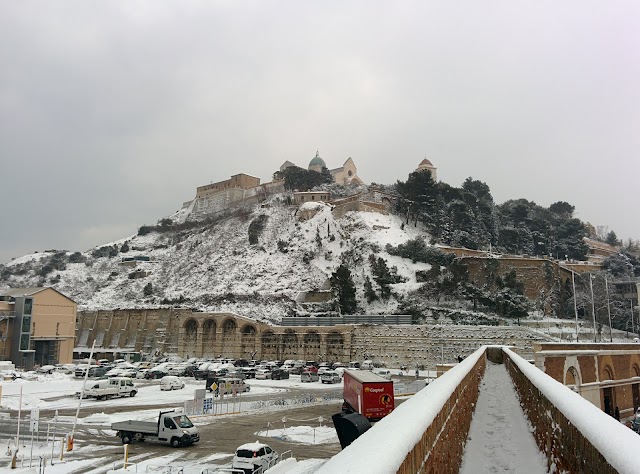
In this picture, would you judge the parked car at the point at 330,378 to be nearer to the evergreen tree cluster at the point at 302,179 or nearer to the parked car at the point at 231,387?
the parked car at the point at 231,387

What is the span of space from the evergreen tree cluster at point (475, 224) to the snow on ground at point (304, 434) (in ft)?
172

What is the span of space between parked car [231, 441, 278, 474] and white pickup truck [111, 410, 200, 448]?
3829 millimetres

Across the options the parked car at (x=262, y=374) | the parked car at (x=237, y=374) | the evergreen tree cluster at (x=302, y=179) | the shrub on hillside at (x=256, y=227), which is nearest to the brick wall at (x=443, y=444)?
the parked car at (x=237, y=374)

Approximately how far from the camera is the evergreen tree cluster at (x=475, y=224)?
239 feet

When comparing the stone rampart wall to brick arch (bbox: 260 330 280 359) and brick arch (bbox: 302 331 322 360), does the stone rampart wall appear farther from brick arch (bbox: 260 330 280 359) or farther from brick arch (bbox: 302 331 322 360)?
brick arch (bbox: 260 330 280 359)

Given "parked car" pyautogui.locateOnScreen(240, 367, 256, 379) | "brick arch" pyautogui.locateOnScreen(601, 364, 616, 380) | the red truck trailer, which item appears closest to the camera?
the red truck trailer

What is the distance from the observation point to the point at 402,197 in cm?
7881

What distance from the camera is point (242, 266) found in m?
77.6

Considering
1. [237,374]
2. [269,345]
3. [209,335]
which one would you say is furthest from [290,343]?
[237,374]

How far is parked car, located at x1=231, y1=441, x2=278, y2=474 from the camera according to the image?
1480cm

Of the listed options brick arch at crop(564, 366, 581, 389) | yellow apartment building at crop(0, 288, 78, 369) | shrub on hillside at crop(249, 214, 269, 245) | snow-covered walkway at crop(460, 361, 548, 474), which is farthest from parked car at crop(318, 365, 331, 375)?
shrub on hillside at crop(249, 214, 269, 245)

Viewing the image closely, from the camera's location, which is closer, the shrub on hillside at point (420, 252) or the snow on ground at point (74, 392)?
→ the snow on ground at point (74, 392)

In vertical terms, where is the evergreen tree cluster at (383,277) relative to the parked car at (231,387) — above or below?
above

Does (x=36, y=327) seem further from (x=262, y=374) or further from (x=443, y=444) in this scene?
(x=443, y=444)
